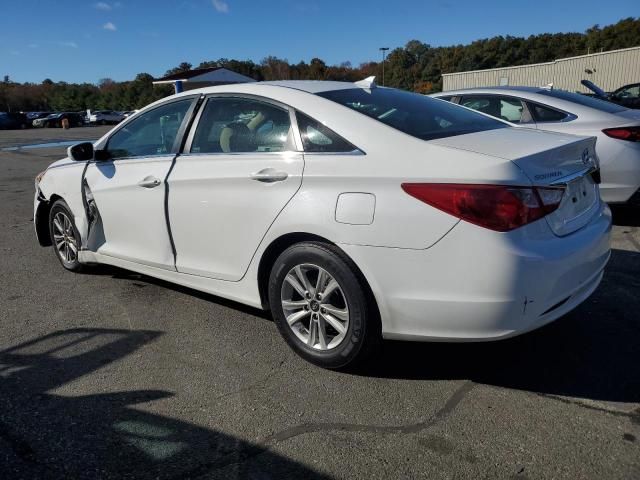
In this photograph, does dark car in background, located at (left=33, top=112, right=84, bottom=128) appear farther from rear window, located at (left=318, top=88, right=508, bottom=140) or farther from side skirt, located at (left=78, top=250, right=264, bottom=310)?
rear window, located at (left=318, top=88, right=508, bottom=140)

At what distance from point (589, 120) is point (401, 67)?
94.6 m

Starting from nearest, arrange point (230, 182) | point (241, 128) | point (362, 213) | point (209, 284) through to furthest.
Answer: point (362, 213)
point (230, 182)
point (241, 128)
point (209, 284)

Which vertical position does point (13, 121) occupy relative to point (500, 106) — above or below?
above

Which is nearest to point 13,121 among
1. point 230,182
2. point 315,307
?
point 230,182

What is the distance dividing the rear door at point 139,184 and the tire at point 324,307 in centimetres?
112

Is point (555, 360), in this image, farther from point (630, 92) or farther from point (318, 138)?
point (630, 92)

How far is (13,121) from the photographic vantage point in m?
51.3

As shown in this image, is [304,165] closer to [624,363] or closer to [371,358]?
[371,358]

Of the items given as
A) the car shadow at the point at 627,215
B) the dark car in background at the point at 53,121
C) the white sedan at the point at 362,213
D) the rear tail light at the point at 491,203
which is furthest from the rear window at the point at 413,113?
the dark car in background at the point at 53,121

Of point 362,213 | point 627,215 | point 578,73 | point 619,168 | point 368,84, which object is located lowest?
point 627,215

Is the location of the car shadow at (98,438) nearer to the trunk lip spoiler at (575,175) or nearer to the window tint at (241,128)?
the window tint at (241,128)

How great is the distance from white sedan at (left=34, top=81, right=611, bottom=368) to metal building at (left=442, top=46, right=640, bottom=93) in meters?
35.3

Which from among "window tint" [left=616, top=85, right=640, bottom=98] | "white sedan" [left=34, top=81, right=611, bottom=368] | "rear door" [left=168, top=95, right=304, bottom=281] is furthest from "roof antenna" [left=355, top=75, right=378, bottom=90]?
"window tint" [left=616, top=85, right=640, bottom=98]

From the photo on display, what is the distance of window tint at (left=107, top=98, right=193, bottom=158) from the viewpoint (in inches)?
161
